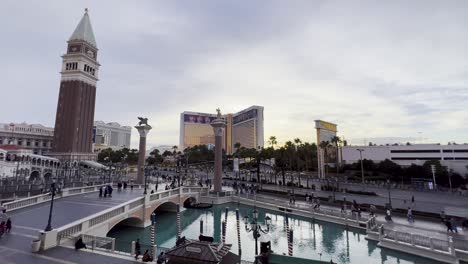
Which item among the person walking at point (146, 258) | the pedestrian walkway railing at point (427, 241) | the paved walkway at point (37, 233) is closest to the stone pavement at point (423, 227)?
the pedestrian walkway railing at point (427, 241)

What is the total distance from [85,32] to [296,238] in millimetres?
108525

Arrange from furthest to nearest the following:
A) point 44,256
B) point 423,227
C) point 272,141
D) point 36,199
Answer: point 272,141, point 36,199, point 423,227, point 44,256

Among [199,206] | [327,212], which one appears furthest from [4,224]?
[327,212]

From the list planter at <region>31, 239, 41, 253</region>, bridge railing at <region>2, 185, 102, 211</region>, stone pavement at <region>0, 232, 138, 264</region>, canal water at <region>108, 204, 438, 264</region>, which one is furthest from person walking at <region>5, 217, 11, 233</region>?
canal water at <region>108, 204, 438, 264</region>

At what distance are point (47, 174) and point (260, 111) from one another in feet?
446

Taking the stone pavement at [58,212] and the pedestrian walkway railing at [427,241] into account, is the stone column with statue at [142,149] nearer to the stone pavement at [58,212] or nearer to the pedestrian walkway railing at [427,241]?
the stone pavement at [58,212]

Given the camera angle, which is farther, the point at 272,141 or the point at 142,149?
the point at 272,141

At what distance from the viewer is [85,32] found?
4058 inches

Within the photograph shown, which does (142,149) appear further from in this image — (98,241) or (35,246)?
(35,246)

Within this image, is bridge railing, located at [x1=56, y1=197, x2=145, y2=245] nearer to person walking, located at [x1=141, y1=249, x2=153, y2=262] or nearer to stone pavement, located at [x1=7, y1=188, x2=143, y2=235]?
stone pavement, located at [x1=7, y1=188, x2=143, y2=235]

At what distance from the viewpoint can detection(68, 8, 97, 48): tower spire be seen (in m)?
102

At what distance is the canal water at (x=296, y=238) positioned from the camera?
23484 mm

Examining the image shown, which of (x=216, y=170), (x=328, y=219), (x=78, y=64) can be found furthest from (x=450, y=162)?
(x=78, y=64)

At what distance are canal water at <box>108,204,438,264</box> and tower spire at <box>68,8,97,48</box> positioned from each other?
294 ft
